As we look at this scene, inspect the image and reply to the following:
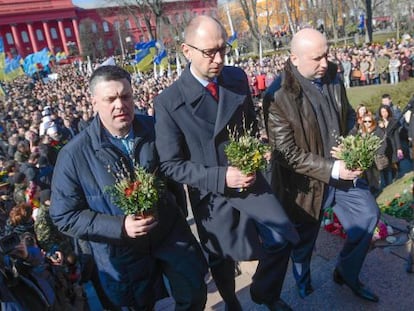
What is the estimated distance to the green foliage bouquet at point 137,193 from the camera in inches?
93.8

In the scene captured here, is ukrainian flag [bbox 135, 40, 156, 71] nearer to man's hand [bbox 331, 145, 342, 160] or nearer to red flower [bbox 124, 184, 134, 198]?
man's hand [bbox 331, 145, 342, 160]

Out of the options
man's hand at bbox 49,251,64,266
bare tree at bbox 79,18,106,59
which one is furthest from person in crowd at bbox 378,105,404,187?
bare tree at bbox 79,18,106,59

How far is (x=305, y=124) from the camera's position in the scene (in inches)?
122

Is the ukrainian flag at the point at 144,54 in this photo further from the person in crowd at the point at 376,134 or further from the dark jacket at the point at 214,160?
the dark jacket at the point at 214,160

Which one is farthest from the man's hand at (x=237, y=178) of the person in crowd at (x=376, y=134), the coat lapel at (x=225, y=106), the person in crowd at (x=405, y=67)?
the person in crowd at (x=405, y=67)

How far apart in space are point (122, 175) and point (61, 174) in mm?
486

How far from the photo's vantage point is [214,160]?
2805mm

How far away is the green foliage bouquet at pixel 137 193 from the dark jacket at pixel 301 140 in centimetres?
114

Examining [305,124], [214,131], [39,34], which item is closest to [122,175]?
[214,131]

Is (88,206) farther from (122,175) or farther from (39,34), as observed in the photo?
(39,34)

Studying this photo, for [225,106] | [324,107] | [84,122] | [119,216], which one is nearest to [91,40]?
[84,122]

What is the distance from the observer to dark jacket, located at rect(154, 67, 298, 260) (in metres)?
2.72

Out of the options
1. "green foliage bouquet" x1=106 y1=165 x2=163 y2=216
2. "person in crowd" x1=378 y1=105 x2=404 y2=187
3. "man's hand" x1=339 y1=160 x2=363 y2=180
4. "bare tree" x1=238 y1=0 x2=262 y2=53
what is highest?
"bare tree" x1=238 y1=0 x2=262 y2=53

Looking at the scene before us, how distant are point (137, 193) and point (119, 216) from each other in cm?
38
